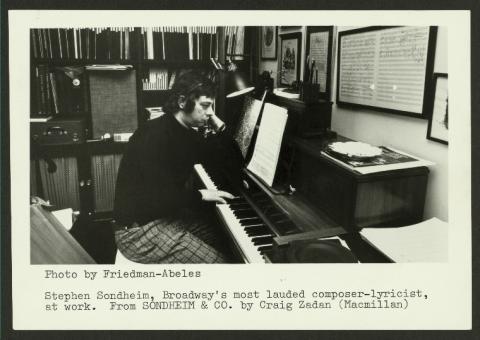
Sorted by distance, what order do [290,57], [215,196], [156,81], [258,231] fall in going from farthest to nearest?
[156,81], [290,57], [215,196], [258,231]

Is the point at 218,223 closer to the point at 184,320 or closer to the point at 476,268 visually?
the point at 184,320

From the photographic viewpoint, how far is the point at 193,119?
1484 millimetres

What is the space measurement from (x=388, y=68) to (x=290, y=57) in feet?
2.02

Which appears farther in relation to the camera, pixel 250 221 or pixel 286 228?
pixel 250 221

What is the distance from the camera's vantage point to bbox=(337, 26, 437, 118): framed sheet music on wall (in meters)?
1.04

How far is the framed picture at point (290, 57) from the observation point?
63.4 inches

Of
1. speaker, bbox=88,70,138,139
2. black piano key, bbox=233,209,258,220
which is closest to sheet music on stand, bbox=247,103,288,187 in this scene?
black piano key, bbox=233,209,258,220

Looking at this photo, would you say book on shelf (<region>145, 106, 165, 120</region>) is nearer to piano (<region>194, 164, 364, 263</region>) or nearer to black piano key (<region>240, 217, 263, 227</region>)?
piano (<region>194, 164, 364, 263</region>)

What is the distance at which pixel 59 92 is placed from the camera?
6.90 ft

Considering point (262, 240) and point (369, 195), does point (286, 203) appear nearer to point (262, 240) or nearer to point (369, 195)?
point (262, 240)

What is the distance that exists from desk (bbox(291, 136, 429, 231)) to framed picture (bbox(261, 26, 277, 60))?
0.88 m

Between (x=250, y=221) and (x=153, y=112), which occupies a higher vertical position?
(x=153, y=112)

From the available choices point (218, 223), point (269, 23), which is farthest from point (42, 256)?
point (269, 23)

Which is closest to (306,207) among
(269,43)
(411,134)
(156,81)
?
(411,134)
